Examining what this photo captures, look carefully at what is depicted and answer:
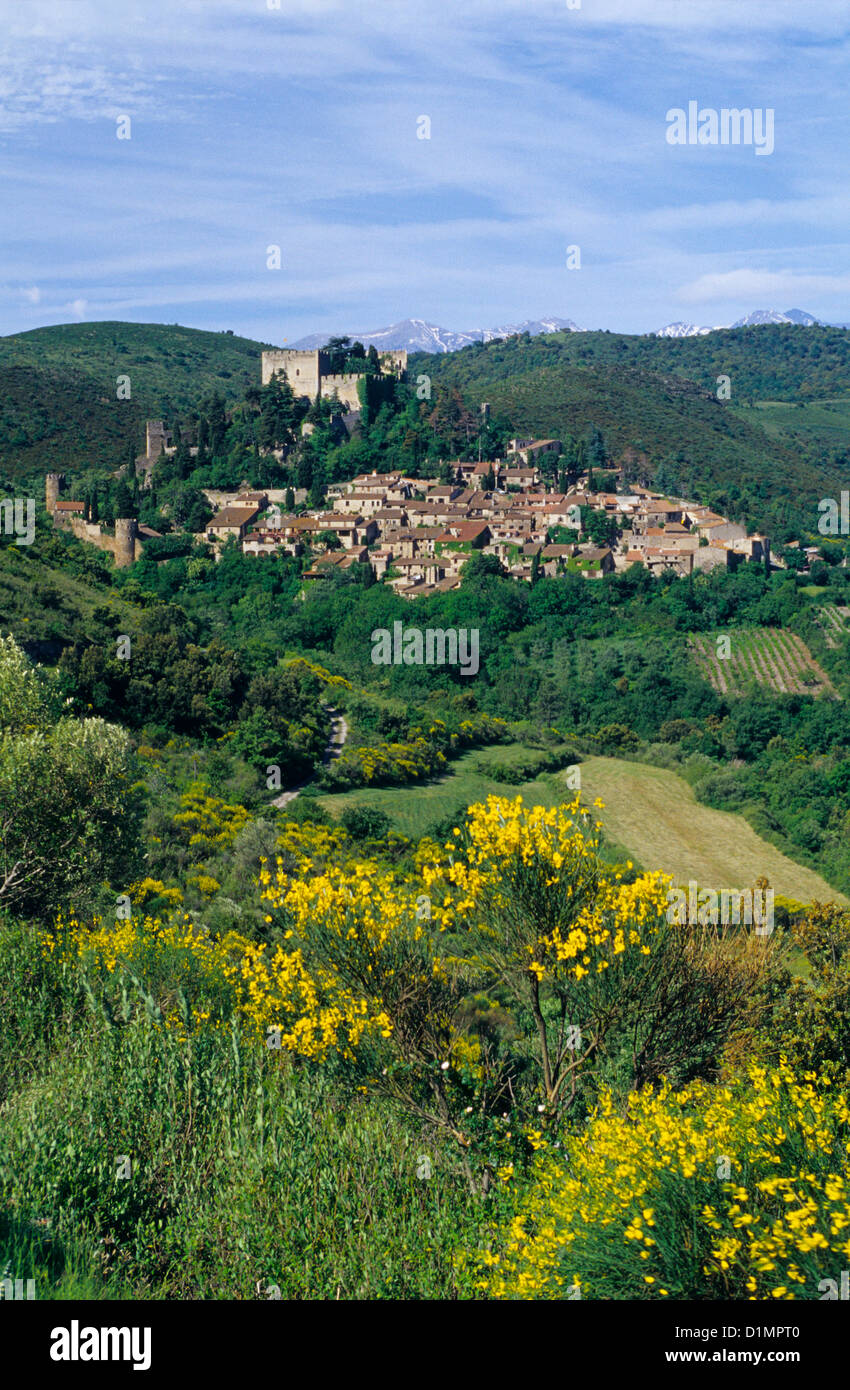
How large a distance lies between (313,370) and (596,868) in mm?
73553

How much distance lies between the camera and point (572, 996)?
27.8ft

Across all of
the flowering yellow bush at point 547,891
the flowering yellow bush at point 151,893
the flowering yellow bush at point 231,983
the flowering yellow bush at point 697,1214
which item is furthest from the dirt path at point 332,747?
the flowering yellow bush at point 697,1214

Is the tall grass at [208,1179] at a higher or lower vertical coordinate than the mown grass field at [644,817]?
higher

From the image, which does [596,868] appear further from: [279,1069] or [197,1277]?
[197,1277]

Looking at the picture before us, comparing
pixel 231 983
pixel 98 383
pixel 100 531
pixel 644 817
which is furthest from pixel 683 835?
pixel 98 383

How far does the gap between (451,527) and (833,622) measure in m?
21.4

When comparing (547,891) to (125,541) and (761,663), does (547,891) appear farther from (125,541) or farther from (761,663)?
(125,541)

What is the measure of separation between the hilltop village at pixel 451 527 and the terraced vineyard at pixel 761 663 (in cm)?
658

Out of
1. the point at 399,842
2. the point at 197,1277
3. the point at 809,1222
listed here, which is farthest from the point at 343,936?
the point at 399,842

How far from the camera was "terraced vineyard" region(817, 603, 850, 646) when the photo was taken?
55.0 m

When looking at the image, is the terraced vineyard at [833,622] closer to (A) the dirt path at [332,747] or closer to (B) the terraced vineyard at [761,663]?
(B) the terraced vineyard at [761,663]

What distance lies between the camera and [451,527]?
62625mm

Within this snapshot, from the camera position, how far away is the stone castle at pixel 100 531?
57625 mm

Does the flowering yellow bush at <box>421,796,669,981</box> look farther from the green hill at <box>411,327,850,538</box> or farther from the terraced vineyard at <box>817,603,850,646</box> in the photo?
the green hill at <box>411,327,850,538</box>
